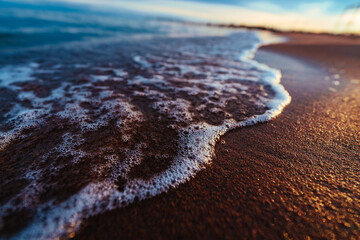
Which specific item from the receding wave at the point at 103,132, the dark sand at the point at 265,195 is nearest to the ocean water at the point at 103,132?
the receding wave at the point at 103,132

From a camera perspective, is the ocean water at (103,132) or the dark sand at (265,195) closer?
the dark sand at (265,195)

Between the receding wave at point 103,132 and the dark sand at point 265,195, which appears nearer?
the dark sand at point 265,195

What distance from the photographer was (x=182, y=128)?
8.00 ft

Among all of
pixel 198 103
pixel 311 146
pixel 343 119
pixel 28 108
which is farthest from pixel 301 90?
pixel 28 108

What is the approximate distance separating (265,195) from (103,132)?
209 cm

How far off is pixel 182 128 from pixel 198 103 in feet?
3.01

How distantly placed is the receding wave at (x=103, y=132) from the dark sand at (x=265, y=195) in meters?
0.16

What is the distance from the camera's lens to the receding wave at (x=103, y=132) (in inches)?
57.5

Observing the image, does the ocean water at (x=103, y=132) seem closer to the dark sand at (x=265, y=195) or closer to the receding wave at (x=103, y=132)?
the receding wave at (x=103, y=132)

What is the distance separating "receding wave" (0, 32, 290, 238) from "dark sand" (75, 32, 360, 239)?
0.54ft

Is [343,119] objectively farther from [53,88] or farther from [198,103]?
[53,88]

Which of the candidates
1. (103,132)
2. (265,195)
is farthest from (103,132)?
(265,195)

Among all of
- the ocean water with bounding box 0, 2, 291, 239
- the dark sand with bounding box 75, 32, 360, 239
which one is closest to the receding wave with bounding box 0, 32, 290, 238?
the ocean water with bounding box 0, 2, 291, 239

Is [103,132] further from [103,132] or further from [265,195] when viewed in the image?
[265,195]
